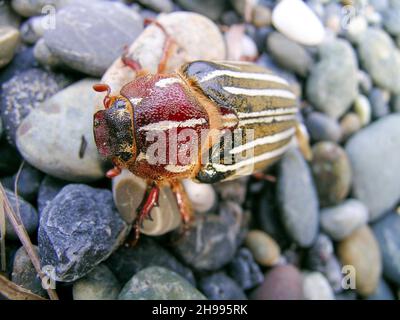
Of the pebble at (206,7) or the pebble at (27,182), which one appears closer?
the pebble at (27,182)

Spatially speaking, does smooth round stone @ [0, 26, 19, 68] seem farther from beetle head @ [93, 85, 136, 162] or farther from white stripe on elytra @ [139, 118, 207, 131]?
white stripe on elytra @ [139, 118, 207, 131]

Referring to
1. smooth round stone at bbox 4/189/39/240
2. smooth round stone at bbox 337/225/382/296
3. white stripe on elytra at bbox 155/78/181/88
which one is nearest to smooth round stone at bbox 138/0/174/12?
white stripe on elytra at bbox 155/78/181/88

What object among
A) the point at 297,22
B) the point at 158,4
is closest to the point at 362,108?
the point at 297,22

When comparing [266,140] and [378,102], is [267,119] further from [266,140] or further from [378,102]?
[378,102]

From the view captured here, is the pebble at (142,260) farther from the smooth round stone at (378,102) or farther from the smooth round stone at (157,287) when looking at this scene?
the smooth round stone at (378,102)

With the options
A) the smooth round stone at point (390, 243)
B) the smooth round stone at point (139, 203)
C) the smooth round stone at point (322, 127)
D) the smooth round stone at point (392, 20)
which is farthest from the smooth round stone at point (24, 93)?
the smooth round stone at point (392, 20)

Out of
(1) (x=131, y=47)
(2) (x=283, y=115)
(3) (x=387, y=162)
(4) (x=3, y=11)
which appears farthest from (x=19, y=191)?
(3) (x=387, y=162)
